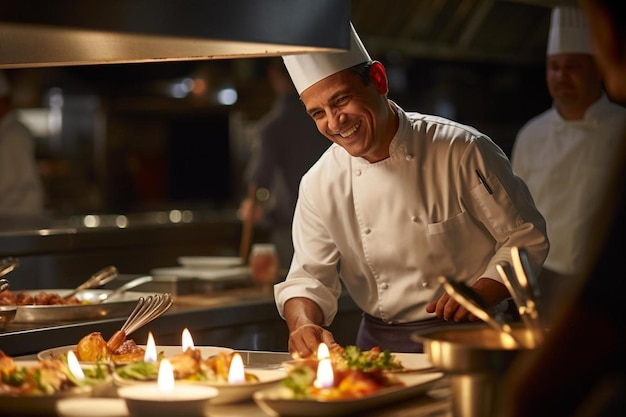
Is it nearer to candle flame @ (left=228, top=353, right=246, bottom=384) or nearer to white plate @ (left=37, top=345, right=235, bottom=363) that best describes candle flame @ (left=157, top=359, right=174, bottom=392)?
candle flame @ (left=228, top=353, right=246, bottom=384)

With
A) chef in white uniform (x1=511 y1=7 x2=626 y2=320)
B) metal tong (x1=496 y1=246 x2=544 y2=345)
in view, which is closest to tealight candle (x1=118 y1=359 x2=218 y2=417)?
metal tong (x1=496 y1=246 x2=544 y2=345)

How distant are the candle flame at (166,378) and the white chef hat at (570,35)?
351cm

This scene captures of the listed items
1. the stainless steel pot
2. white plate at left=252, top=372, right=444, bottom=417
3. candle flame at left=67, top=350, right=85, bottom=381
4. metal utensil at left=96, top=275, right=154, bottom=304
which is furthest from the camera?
metal utensil at left=96, top=275, right=154, bottom=304

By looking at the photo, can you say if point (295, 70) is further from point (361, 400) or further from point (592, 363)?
point (592, 363)

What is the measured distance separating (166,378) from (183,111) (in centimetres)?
802

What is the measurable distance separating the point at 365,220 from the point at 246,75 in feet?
19.3

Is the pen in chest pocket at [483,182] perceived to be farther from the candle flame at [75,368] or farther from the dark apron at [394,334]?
the candle flame at [75,368]

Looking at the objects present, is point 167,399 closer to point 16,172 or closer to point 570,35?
point 570,35

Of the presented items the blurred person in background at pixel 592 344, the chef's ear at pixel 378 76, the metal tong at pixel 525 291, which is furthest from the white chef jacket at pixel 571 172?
the blurred person in background at pixel 592 344

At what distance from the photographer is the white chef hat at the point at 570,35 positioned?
4969 millimetres

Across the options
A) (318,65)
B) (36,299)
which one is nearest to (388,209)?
(318,65)

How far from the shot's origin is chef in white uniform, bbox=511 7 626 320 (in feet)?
16.4

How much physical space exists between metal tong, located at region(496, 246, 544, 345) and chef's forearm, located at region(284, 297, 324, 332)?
0.98 meters

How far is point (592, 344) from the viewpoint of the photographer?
1.42 metres
